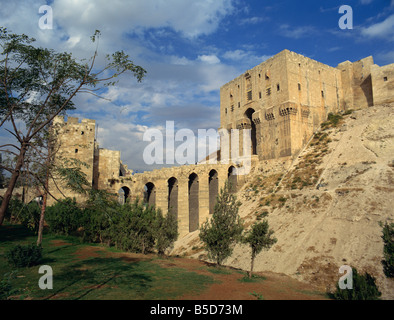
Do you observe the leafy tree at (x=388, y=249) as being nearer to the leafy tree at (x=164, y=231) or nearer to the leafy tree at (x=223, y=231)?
the leafy tree at (x=223, y=231)

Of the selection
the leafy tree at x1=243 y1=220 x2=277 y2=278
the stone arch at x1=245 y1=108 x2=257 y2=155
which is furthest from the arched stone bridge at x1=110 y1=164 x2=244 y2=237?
the leafy tree at x1=243 y1=220 x2=277 y2=278

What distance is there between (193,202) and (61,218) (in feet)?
55.8

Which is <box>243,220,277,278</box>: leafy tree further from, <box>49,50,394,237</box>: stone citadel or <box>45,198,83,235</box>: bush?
<box>49,50,394,237</box>: stone citadel

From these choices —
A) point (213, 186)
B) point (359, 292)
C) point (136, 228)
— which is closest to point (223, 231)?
point (359, 292)

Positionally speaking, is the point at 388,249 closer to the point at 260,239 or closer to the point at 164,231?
the point at 260,239

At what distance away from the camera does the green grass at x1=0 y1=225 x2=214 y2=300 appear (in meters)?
10.0

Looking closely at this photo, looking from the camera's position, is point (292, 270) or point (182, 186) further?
point (182, 186)

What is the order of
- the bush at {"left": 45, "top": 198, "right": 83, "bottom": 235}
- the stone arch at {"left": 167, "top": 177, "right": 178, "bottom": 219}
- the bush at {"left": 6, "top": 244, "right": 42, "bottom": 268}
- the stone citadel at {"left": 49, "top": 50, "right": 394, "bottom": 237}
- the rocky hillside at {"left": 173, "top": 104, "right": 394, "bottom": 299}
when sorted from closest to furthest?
the bush at {"left": 6, "top": 244, "right": 42, "bottom": 268}
the rocky hillside at {"left": 173, "top": 104, "right": 394, "bottom": 299}
the bush at {"left": 45, "top": 198, "right": 83, "bottom": 235}
the stone citadel at {"left": 49, "top": 50, "right": 394, "bottom": 237}
the stone arch at {"left": 167, "top": 177, "right": 178, "bottom": 219}

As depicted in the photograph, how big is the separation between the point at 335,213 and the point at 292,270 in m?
6.95

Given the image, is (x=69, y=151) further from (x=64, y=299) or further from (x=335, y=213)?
(x=335, y=213)

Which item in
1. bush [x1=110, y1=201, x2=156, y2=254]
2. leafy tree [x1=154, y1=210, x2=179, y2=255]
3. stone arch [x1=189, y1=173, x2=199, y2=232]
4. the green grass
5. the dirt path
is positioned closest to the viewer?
the green grass

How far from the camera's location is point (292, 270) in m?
19.0

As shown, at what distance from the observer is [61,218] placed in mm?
25516
